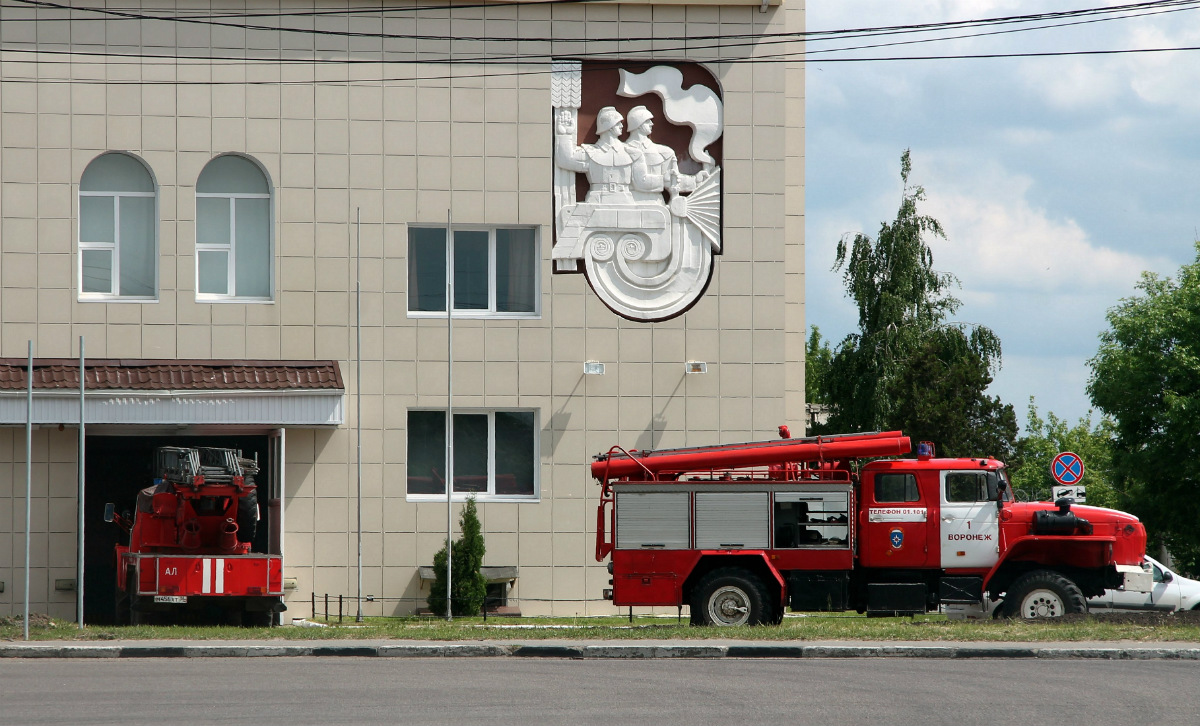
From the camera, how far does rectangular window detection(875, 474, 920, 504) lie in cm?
1839

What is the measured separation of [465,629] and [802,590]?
456 cm

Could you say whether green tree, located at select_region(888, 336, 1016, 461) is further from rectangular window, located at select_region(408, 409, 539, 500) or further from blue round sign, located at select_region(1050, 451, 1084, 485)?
rectangular window, located at select_region(408, 409, 539, 500)

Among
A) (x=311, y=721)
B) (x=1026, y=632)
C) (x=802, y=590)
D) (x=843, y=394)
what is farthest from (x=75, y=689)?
(x=843, y=394)

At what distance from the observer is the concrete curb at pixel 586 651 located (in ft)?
47.8

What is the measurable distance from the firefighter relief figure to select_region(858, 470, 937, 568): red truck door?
5925 millimetres

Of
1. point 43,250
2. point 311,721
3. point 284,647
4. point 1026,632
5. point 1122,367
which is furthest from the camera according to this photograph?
point 1122,367

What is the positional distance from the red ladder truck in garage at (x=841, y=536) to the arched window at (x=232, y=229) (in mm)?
7844

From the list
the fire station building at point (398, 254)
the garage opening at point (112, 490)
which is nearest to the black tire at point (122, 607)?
the fire station building at point (398, 254)

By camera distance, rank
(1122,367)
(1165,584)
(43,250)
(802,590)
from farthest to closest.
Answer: (1122,367) < (1165,584) < (43,250) < (802,590)

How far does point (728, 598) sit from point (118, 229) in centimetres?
1215

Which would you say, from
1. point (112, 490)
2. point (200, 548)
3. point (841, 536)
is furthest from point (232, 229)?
point (841, 536)

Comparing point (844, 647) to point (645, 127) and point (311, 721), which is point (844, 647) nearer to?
point (311, 721)

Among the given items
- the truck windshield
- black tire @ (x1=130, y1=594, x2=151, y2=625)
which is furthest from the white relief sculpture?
black tire @ (x1=130, y1=594, x2=151, y2=625)

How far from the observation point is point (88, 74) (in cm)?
2178
